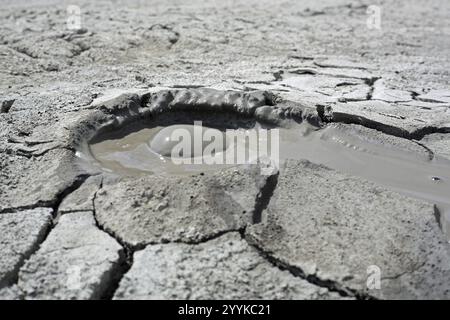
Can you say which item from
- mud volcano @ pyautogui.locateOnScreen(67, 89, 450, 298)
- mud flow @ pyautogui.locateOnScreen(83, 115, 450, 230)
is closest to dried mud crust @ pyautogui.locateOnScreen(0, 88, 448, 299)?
mud volcano @ pyautogui.locateOnScreen(67, 89, 450, 298)

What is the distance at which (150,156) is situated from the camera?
2.31m

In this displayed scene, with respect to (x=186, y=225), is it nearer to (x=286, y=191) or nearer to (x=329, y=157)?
(x=286, y=191)

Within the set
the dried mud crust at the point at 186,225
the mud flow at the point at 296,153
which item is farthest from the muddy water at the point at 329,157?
the dried mud crust at the point at 186,225

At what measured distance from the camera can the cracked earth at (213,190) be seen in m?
1.58

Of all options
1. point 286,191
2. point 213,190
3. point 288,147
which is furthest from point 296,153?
point 213,190

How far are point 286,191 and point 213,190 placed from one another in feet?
0.99

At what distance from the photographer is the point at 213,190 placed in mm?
1943

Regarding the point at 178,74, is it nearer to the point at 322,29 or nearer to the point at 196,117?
the point at 196,117

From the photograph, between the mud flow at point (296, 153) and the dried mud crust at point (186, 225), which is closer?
the dried mud crust at point (186, 225)

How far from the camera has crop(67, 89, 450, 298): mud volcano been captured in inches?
65.7

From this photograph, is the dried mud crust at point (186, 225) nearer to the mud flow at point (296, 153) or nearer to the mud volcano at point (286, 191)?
the mud volcano at point (286, 191)

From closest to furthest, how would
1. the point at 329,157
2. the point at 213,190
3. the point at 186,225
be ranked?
the point at 186,225 → the point at 213,190 → the point at 329,157
